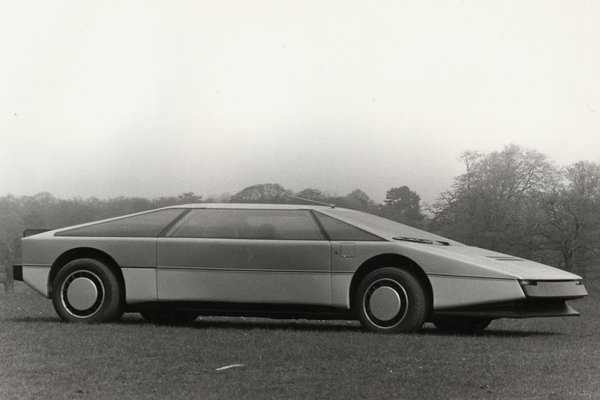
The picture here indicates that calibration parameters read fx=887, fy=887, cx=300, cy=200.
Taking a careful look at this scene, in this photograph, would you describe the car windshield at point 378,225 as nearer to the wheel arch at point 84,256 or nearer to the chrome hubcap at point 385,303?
the chrome hubcap at point 385,303

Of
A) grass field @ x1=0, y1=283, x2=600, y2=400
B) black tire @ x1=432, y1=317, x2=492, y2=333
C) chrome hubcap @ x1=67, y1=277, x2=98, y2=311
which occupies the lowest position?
black tire @ x1=432, y1=317, x2=492, y2=333

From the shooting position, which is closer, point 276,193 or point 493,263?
point 493,263

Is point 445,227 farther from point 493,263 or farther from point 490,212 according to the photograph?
point 493,263

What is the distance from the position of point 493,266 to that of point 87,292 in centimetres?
386

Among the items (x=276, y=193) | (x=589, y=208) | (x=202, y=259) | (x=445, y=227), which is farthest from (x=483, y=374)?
(x=589, y=208)

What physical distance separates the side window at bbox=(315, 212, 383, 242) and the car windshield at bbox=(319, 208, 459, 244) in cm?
6

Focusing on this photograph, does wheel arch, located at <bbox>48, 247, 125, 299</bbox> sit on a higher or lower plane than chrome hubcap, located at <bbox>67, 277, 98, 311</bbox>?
higher

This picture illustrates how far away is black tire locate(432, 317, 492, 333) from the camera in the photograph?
345 inches

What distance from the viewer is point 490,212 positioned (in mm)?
60406

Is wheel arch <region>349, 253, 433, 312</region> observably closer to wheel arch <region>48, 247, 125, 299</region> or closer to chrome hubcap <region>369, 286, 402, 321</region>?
chrome hubcap <region>369, 286, 402, 321</region>

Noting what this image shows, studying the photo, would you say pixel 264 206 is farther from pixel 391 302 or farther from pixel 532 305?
pixel 532 305

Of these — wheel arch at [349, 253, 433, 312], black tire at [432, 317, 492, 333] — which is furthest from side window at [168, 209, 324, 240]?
black tire at [432, 317, 492, 333]

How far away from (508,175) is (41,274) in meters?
52.6

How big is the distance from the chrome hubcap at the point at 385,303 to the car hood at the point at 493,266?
54 cm
